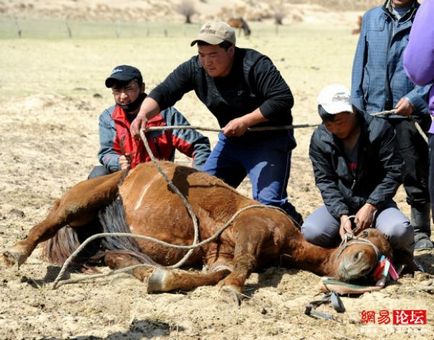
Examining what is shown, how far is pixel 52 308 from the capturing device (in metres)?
4.36

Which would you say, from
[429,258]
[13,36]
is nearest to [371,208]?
[429,258]

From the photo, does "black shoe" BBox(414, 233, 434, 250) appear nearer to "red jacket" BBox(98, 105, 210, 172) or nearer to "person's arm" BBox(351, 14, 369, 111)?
"person's arm" BBox(351, 14, 369, 111)

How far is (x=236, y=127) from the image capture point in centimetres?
551

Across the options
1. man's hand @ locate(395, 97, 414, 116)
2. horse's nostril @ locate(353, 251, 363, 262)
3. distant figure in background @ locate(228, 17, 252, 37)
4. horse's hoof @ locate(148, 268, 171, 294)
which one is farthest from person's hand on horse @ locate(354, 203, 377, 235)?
distant figure in background @ locate(228, 17, 252, 37)

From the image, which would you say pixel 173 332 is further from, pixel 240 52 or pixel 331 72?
pixel 331 72

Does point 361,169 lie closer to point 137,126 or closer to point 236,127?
point 236,127

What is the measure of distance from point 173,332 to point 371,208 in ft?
5.86

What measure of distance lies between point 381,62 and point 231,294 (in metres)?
2.41

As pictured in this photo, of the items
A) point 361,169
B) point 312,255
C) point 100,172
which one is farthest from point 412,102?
point 100,172

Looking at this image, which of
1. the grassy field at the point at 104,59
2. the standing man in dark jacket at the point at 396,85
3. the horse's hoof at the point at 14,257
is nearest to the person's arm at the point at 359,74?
the standing man in dark jacket at the point at 396,85

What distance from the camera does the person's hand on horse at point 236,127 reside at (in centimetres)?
551

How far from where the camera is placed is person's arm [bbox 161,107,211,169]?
630cm

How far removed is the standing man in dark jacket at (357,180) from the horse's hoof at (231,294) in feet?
3.10

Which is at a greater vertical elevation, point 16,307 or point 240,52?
point 240,52
